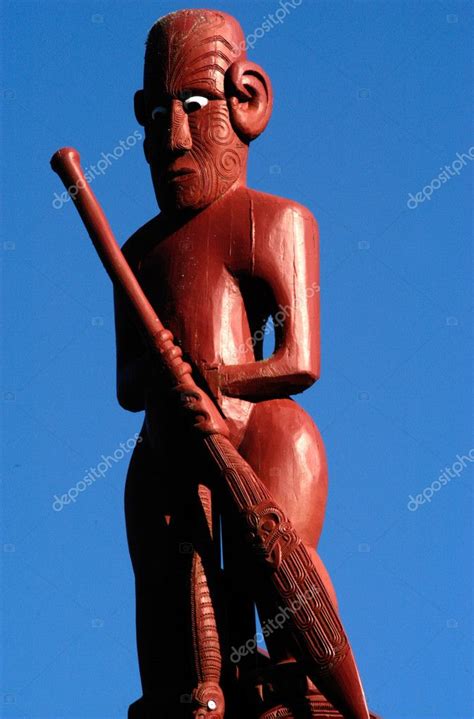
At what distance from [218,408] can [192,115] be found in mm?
1948

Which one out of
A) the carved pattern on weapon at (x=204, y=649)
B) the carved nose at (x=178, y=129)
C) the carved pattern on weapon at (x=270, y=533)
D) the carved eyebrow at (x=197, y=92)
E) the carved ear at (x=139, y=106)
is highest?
the carved ear at (x=139, y=106)

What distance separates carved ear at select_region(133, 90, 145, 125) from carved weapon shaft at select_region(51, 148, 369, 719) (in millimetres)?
999

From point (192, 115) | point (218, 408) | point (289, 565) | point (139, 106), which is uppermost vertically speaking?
point (139, 106)

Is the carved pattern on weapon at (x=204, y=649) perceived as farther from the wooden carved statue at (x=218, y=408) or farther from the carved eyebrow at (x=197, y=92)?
the carved eyebrow at (x=197, y=92)

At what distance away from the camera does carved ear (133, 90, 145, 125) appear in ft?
32.9

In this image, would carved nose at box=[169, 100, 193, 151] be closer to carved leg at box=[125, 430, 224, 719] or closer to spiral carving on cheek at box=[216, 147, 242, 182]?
spiral carving on cheek at box=[216, 147, 242, 182]

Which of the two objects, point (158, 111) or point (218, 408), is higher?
point (158, 111)

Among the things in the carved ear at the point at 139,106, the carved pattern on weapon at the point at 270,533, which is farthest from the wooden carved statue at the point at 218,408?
the carved ear at the point at 139,106

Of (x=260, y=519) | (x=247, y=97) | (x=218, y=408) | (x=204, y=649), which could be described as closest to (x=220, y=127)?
(x=247, y=97)

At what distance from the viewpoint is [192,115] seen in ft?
31.5

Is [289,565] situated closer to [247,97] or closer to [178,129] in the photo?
[178,129]

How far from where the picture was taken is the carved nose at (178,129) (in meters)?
9.49

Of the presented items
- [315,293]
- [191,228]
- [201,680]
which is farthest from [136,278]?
[201,680]
